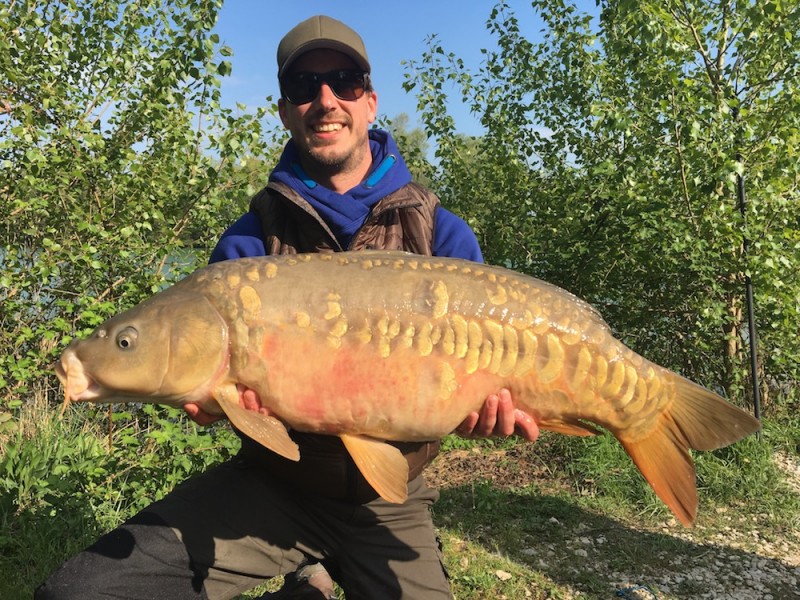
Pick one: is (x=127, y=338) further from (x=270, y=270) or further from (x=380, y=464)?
(x=380, y=464)

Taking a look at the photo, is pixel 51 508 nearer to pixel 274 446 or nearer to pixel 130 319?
pixel 130 319

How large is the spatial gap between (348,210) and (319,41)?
484 mm

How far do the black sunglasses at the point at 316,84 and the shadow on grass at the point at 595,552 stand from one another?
1713 millimetres

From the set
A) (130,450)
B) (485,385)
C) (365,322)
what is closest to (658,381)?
(485,385)

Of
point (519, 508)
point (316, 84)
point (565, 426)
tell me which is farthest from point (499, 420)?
point (519, 508)

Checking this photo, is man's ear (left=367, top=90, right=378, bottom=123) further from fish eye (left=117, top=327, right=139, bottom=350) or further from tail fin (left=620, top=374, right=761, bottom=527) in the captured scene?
tail fin (left=620, top=374, right=761, bottom=527)

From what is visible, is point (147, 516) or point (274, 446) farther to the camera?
point (147, 516)

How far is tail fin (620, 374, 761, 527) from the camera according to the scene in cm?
139

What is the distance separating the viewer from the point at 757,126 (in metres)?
3.05

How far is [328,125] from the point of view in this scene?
1738 mm

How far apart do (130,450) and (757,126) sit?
324cm

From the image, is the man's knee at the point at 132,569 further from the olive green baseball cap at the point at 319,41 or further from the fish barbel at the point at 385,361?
the olive green baseball cap at the point at 319,41

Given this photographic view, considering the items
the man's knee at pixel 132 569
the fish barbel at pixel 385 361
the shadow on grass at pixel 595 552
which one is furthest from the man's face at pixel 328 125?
the shadow on grass at pixel 595 552

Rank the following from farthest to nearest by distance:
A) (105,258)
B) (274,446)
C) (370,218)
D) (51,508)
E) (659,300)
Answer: (659,300), (105,258), (51,508), (370,218), (274,446)
